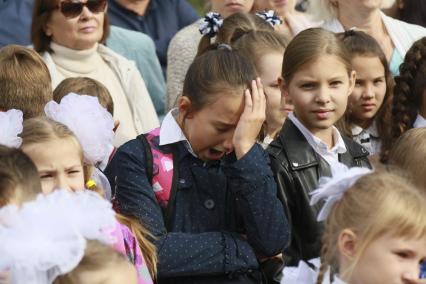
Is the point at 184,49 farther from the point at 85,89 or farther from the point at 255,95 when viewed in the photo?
the point at 255,95

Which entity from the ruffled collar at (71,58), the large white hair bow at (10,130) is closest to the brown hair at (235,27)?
the ruffled collar at (71,58)

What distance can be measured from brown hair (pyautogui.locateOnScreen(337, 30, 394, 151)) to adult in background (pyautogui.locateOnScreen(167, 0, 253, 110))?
112 cm

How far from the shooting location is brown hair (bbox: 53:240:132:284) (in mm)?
3600

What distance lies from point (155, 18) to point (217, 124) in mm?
3671

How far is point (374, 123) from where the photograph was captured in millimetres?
6395

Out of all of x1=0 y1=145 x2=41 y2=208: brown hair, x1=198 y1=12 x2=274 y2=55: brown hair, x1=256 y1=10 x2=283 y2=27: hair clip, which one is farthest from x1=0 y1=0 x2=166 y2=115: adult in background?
x1=0 y1=145 x2=41 y2=208: brown hair

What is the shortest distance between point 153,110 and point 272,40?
1.21 metres

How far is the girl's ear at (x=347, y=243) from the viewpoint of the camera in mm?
4094

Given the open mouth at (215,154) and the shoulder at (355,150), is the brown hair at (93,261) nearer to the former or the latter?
the open mouth at (215,154)

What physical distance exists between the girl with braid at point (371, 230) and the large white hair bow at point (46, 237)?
945 millimetres

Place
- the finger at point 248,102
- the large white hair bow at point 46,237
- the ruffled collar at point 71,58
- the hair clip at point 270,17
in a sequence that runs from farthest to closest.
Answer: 1. the ruffled collar at point 71,58
2. the hair clip at point 270,17
3. the finger at point 248,102
4. the large white hair bow at point 46,237

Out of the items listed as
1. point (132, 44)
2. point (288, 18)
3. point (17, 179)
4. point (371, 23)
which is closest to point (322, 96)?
point (17, 179)

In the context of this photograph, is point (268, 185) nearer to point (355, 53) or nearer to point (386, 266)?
point (386, 266)

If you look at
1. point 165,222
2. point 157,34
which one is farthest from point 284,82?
point 157,34
